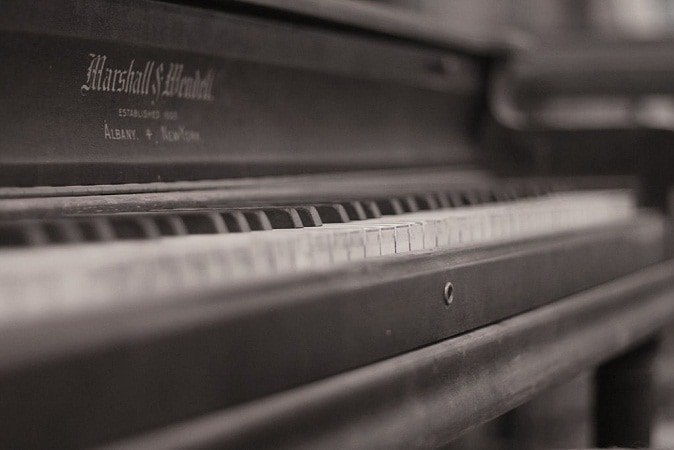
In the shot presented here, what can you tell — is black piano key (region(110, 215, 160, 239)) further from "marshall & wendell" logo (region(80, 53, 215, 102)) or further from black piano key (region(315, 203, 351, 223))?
"marshall & wendell" logo (region(80, 53, 215, 102))

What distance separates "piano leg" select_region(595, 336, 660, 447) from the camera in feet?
7.11

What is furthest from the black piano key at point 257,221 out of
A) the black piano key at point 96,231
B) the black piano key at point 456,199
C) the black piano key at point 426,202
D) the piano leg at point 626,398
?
the piano leg at point 626,398

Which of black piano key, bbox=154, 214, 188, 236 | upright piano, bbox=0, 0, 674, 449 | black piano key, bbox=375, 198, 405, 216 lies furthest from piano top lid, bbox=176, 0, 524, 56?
black piano key, bbox=154, 214, 188, 236

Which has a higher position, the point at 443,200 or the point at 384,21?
the point at 384,21

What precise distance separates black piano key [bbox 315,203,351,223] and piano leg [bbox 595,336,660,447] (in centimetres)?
122

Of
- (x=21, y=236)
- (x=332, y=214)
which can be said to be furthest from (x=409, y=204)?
(x=21, y=236)

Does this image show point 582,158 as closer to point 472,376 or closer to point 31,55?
point 472,376

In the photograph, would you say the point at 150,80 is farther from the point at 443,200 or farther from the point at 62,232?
the point at 62,232

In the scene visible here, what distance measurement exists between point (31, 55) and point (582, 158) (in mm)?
1740

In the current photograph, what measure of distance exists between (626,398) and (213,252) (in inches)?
63.3

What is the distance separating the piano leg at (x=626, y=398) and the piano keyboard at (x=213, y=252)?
2.81ft

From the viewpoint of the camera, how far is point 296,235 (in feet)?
3.14

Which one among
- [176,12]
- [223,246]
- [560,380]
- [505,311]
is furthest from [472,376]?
[176,12]

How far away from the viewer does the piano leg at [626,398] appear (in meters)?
2.17
